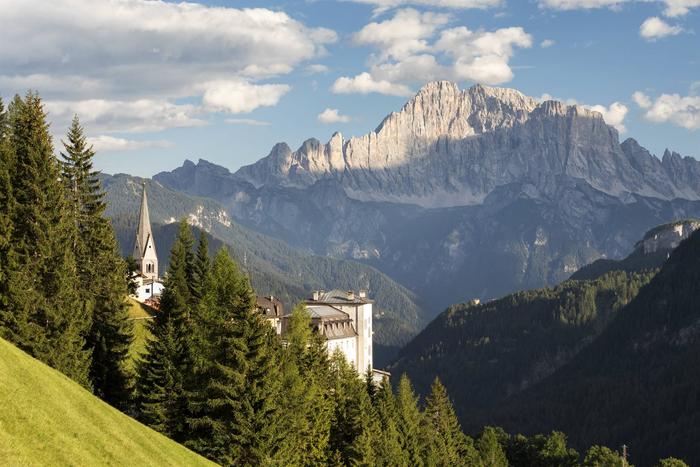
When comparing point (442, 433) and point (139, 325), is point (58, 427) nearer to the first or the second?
point (139, 325)

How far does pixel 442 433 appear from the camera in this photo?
124812 millimetres

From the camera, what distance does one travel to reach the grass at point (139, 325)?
94431 mm

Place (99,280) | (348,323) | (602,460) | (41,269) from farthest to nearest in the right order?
(602,460), (348,323), (99,280), (41,269)

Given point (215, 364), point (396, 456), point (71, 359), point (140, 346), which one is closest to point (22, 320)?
point (71, 359)

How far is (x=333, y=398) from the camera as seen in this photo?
302 ft

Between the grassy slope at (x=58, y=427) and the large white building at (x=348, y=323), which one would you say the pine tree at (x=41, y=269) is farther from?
the large white building at (x=348, y=323)

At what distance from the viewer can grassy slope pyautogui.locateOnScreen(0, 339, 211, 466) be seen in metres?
41.2

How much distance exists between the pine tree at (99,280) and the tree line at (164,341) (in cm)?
10

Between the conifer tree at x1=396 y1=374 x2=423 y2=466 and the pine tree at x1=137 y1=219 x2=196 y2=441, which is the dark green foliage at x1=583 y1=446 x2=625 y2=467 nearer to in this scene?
the conifer tree at x1=396 y1=374 x2=423 y2=466

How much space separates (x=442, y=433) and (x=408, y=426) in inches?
841

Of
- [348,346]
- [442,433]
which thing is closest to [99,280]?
[442,433]

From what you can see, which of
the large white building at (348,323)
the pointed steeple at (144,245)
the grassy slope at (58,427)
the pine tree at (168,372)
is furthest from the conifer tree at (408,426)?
the pointed steeple at (144,245)

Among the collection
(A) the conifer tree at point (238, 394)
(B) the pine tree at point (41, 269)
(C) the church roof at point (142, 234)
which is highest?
(C) the church roof at point (142, 234)

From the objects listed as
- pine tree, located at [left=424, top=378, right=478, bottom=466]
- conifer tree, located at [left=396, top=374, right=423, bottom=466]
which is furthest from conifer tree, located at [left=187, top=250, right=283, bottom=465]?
pine tree, located at [left=424, top=378, right=478, bottom=466]
